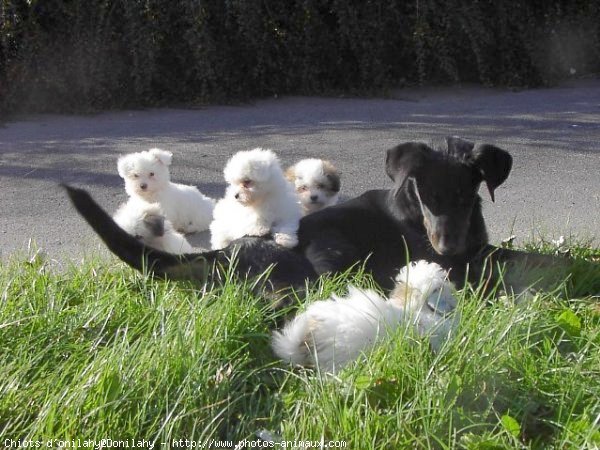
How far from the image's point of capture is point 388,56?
539 inches

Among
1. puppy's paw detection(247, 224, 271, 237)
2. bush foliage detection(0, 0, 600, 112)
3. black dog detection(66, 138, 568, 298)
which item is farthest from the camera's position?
bush foliage detection(0, 0, 600, 112)

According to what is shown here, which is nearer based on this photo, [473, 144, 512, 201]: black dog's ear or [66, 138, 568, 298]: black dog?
[66, 138, 568, 298]: black dog

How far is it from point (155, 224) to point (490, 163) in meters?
2.20

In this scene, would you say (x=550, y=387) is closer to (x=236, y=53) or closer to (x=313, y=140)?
(x=313, y=140)

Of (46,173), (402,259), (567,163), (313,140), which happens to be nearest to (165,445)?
(402,259)

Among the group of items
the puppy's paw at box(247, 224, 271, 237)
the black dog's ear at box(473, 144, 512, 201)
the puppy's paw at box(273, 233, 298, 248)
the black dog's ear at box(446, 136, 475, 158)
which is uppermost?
the black dog's ear at box(446, 136, 475, 158)

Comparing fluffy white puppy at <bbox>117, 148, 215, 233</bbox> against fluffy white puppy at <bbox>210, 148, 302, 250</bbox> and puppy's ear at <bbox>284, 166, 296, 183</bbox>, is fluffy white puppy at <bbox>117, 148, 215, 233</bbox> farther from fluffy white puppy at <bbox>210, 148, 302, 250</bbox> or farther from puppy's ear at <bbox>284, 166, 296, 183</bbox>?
fluffy white puppy at <bbox>210, 148, 302, 250</bbox>

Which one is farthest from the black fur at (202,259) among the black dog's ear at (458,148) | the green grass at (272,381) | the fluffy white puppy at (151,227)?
the black dog's ear at (458,148)

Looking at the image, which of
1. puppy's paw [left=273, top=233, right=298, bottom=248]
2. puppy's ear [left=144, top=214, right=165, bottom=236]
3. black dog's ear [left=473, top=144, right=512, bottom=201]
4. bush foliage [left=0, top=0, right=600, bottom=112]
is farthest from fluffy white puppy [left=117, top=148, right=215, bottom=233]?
bush foliage [left=0, top=0, right=600, bottom=112]

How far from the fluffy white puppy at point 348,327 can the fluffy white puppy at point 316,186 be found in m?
2.27

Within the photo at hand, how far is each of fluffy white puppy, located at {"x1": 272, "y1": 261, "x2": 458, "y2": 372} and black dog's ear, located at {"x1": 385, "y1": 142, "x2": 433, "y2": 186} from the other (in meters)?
0.93

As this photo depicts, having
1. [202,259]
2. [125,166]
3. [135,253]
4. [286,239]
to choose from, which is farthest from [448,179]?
[125,166]

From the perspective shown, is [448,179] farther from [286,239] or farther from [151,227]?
[151,227]

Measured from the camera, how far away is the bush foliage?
12.3 meters
